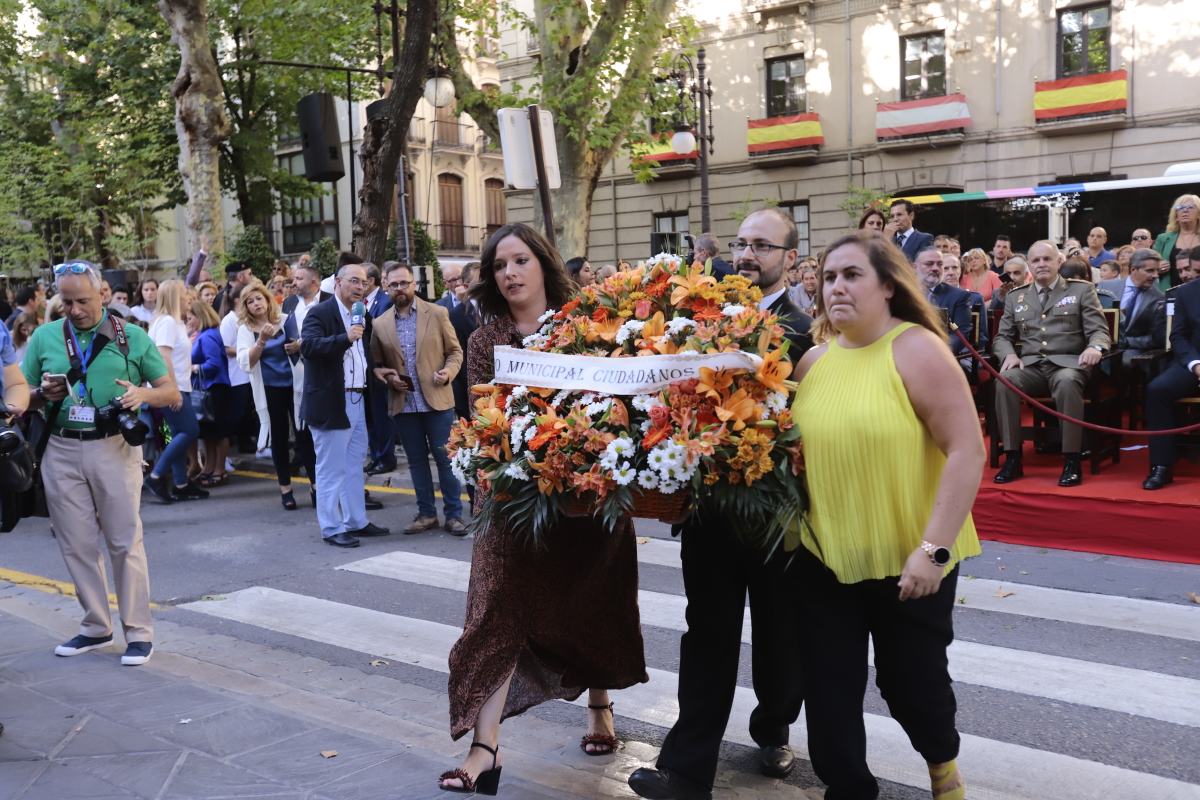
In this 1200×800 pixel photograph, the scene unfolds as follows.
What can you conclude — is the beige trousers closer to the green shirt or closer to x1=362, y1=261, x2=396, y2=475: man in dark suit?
the green shirt

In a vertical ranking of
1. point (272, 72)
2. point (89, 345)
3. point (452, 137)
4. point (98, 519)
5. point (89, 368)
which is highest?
point (272, 72)

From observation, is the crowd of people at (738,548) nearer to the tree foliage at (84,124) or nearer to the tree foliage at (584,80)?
the tree foliage at (584,80)

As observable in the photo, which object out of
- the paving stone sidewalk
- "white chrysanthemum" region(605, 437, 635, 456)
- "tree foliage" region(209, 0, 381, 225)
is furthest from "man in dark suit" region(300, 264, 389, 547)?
"tree foliage" region(209, 0, 381, 225)

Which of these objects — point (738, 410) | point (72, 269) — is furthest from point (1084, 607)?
point (72, 269)

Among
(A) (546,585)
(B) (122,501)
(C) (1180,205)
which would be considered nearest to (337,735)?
(A) (546,585)

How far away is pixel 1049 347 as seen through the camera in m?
8.77

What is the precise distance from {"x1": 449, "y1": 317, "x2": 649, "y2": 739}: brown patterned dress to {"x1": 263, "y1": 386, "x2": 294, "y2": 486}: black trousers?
6692 mm

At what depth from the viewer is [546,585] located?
3936 mm

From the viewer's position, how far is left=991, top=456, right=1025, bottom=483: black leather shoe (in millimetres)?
8484

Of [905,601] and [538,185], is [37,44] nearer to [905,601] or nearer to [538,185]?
[538,185]

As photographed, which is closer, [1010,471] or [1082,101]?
[1010,471]

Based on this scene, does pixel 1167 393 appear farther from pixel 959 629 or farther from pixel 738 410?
pixel 738 410

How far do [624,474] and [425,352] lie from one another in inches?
228

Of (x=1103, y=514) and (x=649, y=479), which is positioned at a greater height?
(x=649, y=479)
